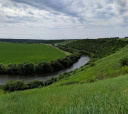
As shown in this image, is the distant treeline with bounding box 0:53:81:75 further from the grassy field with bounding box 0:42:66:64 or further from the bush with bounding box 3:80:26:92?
the bush with bounding box 3:80:26:92

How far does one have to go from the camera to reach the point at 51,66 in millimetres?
48875

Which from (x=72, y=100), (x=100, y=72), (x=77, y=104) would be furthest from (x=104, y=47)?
(x=77, y=104)

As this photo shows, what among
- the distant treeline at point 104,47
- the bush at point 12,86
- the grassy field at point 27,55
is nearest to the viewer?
the bush at point 12,86

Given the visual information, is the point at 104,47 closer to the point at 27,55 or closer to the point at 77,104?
the point at 27,55

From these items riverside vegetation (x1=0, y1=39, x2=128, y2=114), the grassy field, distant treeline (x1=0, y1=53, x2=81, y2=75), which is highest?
riverside vegetation (x1=0, y1=39, x2=128, y2=114)

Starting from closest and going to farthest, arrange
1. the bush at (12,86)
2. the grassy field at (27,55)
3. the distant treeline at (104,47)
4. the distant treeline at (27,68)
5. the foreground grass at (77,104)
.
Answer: the foreground grass at (77,104) < the bush at (12,86) < the distant treeline at (27,68) < the distant treeline at (104,47) < the grassy field at (27,55)

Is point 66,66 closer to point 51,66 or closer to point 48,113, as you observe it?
point 51,66

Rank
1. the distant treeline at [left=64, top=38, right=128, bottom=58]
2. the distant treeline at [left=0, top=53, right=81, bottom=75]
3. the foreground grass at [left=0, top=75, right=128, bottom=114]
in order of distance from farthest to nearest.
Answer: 1. the distant treeline at [left=64, top=38, right=128, bottom=58]
2. the distant treeline at [left=0, top=53, right=81, bottom=75]
3. the foreground grass at [left=0, top=75, right=128, bottom=114]

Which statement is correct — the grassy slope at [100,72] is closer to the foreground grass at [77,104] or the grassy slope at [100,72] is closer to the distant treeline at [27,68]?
the foreground grass at [77,104]

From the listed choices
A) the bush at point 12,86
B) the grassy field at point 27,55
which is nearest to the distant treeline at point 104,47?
the grassy field at point 27,55

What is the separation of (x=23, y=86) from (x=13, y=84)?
2.50 metres

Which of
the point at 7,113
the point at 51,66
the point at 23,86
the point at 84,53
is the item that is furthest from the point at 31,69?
the point at 84,53

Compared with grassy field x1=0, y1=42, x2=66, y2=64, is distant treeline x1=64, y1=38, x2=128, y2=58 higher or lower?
higher

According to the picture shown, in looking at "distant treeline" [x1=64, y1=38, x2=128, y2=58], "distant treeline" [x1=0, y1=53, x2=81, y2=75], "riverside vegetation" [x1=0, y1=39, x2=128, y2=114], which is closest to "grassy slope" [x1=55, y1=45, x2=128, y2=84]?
"riverside vegetation" [x1=0, y1=39, x2=128, y2=114]
